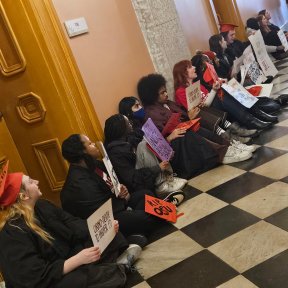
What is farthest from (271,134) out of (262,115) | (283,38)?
(283,38)

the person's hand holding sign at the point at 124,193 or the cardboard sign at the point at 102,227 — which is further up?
the cardboard sign at the point at 102,227

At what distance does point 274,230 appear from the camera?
242cm

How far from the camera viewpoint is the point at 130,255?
2629 mm

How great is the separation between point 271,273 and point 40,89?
240 centimetres

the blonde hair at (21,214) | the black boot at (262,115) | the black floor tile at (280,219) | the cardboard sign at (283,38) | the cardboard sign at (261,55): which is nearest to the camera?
the blonde hair at (21,214)

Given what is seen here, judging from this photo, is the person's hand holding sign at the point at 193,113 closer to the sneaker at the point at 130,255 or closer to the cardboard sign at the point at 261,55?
the sneaker at the point at 130,255

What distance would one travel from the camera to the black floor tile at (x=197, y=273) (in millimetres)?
2186

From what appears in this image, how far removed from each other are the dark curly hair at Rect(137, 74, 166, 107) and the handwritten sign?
67cm

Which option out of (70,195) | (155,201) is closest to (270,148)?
(155,201)

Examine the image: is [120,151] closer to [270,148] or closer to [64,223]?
[64,223]

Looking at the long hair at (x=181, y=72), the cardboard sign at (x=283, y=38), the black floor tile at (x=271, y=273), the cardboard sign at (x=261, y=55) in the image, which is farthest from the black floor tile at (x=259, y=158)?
the cardboard sign at (x=283, y=38)

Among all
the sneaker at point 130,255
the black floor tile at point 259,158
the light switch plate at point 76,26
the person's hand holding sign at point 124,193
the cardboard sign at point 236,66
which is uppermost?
the light switch plate at point 76,26

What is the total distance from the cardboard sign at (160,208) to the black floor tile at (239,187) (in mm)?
374

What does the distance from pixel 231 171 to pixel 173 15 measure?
6.82 ft
